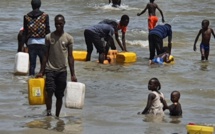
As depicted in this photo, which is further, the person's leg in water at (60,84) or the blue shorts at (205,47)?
the blue shorts at (205,47)

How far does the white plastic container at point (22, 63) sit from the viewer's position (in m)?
12.1

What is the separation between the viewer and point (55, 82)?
8.68m

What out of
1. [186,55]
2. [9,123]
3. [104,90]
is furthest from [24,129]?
[186,55]

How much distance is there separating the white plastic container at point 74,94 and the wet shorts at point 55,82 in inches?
3.5

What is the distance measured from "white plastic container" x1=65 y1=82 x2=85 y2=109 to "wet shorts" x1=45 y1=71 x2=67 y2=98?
0.09 m

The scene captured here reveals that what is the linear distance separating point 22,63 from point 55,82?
375 centimetres

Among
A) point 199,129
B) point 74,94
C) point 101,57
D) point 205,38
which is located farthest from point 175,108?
point 205,38

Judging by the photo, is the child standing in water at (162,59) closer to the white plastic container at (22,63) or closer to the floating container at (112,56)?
the floating container at (112,56)

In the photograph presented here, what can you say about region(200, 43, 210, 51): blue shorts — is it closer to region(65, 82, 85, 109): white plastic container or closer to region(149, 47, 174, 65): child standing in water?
region(149, 47, 174, 65): child standing in water

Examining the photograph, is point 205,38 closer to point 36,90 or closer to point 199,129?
point 36,90

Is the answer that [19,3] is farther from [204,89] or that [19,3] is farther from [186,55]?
[204,89]

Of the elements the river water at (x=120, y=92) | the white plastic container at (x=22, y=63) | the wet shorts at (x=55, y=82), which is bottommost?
the river water at (x=120, y=92)

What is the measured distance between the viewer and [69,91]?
8758 mm

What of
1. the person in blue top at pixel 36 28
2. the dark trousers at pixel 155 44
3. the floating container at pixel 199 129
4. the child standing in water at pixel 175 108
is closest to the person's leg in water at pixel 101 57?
the dark trousers at pixel 155 44
